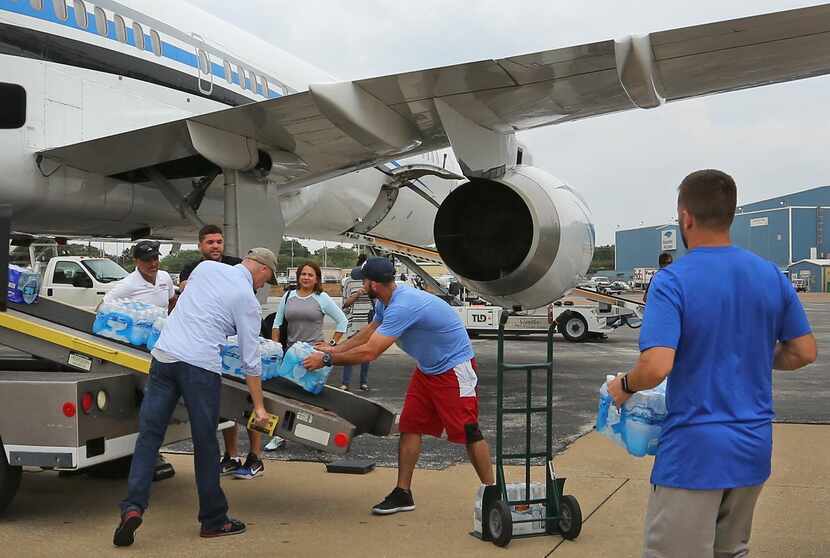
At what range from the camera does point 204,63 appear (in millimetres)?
9422

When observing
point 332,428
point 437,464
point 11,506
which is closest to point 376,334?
point 332,428

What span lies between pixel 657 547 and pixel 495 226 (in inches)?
195

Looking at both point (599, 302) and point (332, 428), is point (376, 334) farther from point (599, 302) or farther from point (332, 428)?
point (599, 302)

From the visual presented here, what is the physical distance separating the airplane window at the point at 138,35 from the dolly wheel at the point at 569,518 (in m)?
6.13

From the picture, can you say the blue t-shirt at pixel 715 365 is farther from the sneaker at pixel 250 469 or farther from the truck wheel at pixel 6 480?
the sneaker at pixel 250 469

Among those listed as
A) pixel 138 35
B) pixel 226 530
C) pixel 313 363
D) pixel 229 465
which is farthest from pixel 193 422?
pixel 138 35

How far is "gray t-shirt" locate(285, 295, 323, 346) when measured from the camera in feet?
24.5

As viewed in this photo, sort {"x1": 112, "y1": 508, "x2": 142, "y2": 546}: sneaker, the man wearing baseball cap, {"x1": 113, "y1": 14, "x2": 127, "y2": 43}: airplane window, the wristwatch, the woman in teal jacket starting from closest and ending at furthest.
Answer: the wristwatch
{"x1": 112, "y1": 508, "x2": 142, "y2": 546}: sneaker
the man wearing baseball cap
the woman in teal jacket
{"x1": 113, "y1": 14, "x2": 127, "y2": 43}: airplane window

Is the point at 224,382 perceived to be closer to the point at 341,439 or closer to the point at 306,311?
the point at 341,439

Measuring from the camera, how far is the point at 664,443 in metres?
2.80

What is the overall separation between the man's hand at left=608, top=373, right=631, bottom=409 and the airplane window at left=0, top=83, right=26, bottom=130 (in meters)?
6.39

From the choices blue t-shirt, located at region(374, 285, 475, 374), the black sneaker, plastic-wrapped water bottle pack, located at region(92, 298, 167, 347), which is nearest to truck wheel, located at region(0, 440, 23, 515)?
plastic-wrapped water bottle pack, located at region(92, 298, 167, 347)

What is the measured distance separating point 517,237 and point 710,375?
4.68 metres

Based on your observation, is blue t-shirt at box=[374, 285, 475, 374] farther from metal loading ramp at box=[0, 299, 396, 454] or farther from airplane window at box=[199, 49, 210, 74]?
airplane window at box=[199, 49, 210, 74]
